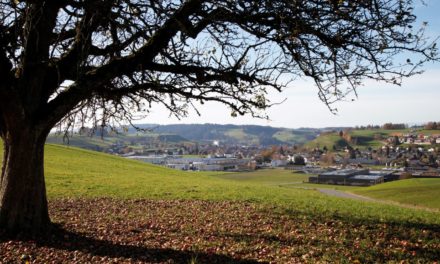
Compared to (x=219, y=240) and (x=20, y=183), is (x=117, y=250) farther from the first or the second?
(x=20, y=183)

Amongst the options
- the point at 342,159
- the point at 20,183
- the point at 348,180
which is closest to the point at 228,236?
the point at 20,183

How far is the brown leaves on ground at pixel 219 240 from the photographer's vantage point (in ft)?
28.6

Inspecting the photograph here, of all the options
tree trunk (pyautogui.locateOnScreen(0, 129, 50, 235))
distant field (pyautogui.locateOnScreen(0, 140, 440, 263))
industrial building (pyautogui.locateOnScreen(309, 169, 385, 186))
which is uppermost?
tree trunk (pyautogui.locateOnScreen(0, 129, 50, 235))

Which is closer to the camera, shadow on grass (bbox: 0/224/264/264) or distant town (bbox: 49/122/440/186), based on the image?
shadow on grass (bbox: 0/224/264/264)

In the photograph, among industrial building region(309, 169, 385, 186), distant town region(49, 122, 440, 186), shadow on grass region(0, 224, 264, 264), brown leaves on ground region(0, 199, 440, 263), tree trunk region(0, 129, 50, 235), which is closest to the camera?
shadow on grass region(0, 224, 264, 264)

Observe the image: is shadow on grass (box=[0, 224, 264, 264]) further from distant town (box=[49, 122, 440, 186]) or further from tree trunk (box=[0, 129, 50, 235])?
distant town (box=[49, 122, 440, 186])

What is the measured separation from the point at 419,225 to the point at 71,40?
41.6 feet

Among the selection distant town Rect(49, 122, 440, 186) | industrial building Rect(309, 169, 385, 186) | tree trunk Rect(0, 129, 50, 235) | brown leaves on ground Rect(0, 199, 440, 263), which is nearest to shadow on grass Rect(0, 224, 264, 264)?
brown leaves on ground Rect(0, 199, 440, 263)

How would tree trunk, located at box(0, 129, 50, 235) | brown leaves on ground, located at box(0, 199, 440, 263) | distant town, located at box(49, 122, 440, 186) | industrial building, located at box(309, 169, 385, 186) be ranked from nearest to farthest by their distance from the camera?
brown leaves on ground, located at box(0, 199, 440, 263) → tree trunk, located at box(0, 129, 50, 235) → industrial building, located at box(309, 169, 385, 186) → distant town, located at box(49, 122, 440, 186)

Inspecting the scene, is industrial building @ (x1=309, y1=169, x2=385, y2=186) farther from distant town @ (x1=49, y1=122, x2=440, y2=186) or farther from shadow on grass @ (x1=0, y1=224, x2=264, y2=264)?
shadow on grass @ (x1=0, y1=224, x2=264, y2=264)

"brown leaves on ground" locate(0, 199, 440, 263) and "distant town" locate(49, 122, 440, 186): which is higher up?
"brown leaves on ground" locate(0, 199, 440, 263)

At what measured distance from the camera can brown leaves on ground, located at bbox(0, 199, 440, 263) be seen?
8.72 m

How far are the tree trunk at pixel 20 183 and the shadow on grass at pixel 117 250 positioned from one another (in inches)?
17.9

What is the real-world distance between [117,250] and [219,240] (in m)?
2.57
